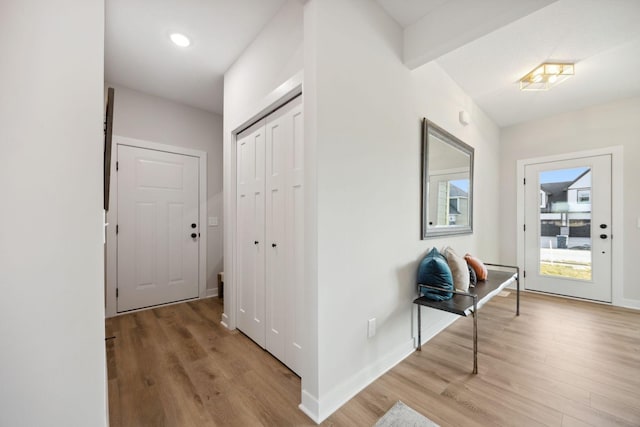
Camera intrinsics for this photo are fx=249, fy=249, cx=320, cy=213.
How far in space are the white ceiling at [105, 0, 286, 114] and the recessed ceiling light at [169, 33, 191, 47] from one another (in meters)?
0.04

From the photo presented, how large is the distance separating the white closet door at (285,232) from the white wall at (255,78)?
219mm

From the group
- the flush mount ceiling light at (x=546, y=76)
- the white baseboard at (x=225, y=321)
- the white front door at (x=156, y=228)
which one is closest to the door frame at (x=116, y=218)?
the white front door at (x=156, y=228)

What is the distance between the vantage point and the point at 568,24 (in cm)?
193

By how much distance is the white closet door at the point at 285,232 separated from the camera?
1.77 meters

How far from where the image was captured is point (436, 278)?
6.73ft

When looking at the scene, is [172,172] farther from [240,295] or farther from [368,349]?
[368,349]

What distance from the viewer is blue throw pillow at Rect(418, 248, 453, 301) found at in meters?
2.04

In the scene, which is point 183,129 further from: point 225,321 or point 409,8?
point 409,8

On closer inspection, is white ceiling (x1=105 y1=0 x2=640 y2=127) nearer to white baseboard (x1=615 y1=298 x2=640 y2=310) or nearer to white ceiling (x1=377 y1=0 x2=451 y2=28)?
white ceiling (x1=377 y1=0 x2=451 y2=28)

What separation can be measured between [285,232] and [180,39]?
76.4 inches

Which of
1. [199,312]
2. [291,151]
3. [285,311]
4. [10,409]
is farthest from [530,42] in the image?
[199,312]

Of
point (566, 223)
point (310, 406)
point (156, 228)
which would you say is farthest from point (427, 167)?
point (156, 228)

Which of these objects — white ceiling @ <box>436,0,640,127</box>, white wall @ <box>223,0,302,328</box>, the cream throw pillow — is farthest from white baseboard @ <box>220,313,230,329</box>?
white ceiling @ <box>436,0,640,127</box>

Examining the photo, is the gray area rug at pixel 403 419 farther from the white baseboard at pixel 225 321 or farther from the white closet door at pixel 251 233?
the white baseboard at pixel 225 321
